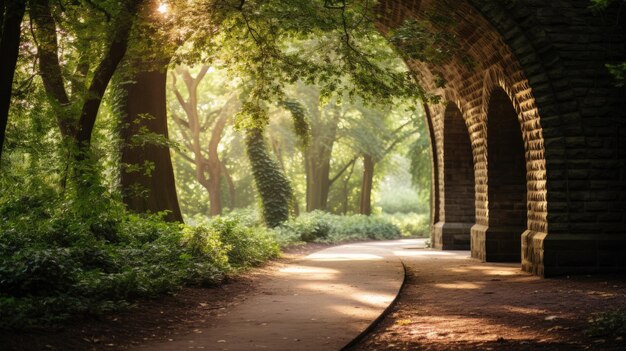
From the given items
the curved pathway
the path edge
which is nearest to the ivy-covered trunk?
the curved pathway

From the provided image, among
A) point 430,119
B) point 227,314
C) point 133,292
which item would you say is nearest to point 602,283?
point 227,314

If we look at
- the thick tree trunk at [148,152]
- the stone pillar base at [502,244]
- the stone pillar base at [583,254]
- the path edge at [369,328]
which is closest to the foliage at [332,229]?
the thick tree trunk at [148,152]

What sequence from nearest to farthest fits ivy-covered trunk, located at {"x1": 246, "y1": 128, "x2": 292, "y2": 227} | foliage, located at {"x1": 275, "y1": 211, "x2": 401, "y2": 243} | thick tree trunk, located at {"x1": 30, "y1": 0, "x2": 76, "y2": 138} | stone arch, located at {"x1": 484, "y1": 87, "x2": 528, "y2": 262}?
thick tree trunk, located at {"x1": 30, "y1": 0, "x2": 76, "y2": 138} < stone arch, located at {"x1": 484, "y1": 87, "x2": 528, "y2": 262} < foliage, located at {"x1": 275, "y1": 211, "x2": 401, "y2": 243} < ivy-covered trunk, located at {"x1": 246, "y1": 128, "x2": 292, "y2": 227}

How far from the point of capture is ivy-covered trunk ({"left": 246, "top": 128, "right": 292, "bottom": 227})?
2431 centimetres

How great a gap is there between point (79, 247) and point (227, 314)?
2.46 m

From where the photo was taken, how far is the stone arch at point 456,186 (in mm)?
19250

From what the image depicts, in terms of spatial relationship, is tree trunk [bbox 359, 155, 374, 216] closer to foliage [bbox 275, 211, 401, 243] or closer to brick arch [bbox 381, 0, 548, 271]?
foliage [bbox 275, 211, 401, 243]

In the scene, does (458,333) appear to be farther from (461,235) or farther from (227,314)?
(461,235)

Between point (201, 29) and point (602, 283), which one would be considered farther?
point (201, 29)

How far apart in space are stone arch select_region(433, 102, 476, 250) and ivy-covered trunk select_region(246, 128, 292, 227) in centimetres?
655

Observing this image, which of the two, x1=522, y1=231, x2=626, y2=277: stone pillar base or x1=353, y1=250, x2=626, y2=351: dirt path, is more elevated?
x1=522, y1=231, x2=626, y2=277: stone pillar base

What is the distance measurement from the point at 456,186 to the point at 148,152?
27.1ft

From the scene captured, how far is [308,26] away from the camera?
492 inches

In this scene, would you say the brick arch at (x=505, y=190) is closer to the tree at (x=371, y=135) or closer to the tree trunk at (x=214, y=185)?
the tree at (x=371, y=135)
